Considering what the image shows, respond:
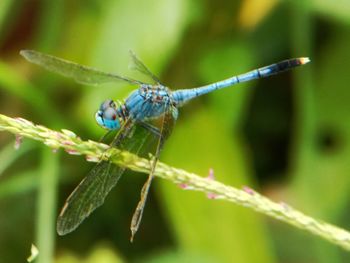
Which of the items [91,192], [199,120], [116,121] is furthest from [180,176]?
[199,120]

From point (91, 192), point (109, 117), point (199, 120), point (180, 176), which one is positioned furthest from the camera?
point (199, 120)

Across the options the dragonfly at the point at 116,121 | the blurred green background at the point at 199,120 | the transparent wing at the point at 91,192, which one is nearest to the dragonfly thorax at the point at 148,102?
the dragonfly at the point at 116,121

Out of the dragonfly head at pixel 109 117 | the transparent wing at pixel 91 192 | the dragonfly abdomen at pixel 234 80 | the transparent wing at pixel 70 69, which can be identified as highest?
the transparent wing at pixel 70 69

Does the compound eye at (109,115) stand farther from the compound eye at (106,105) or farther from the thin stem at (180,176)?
the thin stem at (180,176)

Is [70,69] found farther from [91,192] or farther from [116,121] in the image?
[91,192]

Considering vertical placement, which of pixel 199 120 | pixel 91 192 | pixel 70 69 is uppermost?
pixel 70 69

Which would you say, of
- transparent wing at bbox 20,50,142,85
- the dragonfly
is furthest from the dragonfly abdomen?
transparent wing at bbox 20,50,142,85
